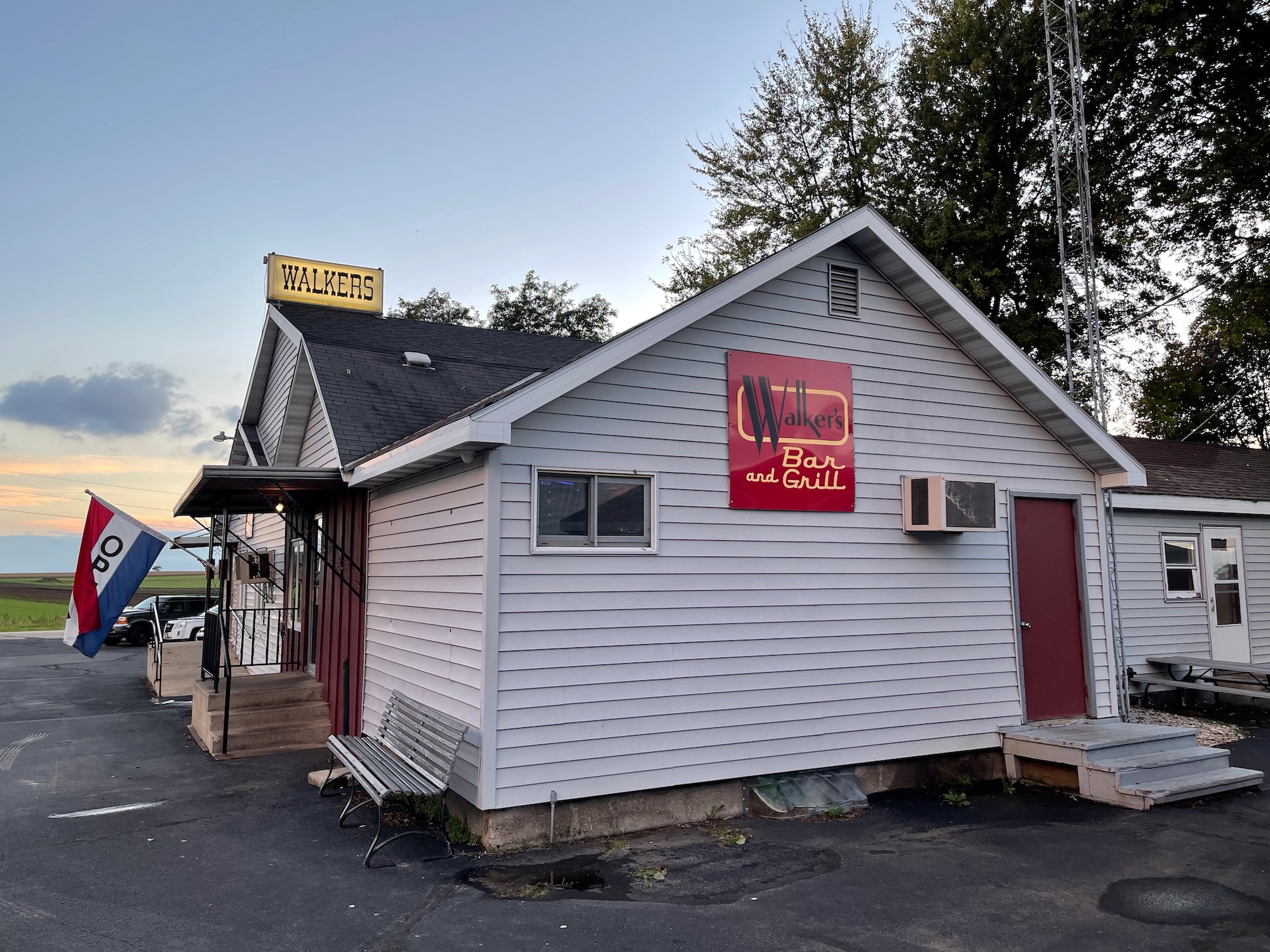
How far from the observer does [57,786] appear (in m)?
8.08

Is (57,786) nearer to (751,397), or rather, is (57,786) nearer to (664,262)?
(751,397)

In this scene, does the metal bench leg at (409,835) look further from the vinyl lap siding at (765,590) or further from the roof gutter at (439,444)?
the roof gutter at (439,444)

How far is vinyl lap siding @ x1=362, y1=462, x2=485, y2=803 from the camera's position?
629cm

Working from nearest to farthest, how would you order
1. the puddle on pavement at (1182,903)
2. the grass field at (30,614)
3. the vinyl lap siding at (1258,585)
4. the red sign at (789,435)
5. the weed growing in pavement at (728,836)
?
the puddle on pavement at (1182,903) < the weed growing in pavement at (728,836) < the red sign at (789,435) < the vinyl lap siding at (1258,585) < the grass field at (30,614)

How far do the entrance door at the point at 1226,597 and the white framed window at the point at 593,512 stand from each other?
11312 millimetres

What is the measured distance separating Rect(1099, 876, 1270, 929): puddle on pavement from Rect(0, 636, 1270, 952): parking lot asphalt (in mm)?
16

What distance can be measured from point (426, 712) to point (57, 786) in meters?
4.14

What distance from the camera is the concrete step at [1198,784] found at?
711 centimetres

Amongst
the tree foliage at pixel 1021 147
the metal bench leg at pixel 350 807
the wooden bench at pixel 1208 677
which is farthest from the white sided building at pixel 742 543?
the tree foliage at pixel 1021 147

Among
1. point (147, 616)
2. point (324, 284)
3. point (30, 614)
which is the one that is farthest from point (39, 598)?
point (324, 284)

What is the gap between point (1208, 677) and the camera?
13.1 metres

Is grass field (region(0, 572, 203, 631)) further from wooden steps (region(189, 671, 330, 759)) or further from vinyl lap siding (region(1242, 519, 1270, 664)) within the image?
vinyl lap siding (region(1242, 519, 1270, 664))

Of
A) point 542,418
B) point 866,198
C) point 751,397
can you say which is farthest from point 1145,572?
point 866,198

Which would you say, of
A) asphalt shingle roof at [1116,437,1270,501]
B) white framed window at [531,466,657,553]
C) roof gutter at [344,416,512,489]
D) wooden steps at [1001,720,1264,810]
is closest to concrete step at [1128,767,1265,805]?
wooden steps at [1001,720,1264,810]
